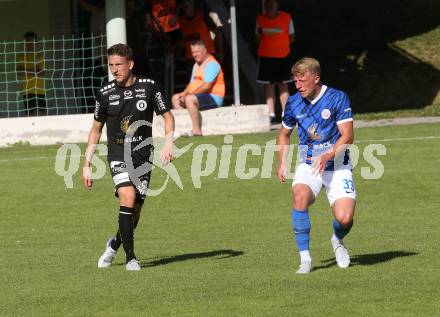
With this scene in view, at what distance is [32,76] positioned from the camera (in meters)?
23.1

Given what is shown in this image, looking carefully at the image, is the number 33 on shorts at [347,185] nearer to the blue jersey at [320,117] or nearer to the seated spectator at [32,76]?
the blue jersey at [320,117]

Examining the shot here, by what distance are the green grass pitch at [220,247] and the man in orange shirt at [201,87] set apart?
131 centimetres

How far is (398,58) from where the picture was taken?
26.8 meters

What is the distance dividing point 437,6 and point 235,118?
10339 millimetres

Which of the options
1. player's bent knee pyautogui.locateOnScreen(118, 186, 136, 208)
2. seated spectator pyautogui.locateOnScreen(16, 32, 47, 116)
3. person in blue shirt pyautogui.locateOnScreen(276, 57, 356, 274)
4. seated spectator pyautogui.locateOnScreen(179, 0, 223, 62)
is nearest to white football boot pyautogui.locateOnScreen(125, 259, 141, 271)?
player's bent knee pyautogui.locateOnScreen(118, 186, 136, 208)

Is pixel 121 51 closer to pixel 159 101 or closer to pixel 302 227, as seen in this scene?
pixel 159 101

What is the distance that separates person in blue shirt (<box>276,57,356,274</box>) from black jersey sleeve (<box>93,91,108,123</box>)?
5.01 feet

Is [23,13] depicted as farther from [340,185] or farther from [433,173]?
[340,185]

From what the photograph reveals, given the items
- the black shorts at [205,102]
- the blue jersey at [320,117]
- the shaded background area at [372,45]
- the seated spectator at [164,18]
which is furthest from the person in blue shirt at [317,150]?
the shaded background area at [372,45]

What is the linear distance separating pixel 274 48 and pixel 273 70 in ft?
1.34

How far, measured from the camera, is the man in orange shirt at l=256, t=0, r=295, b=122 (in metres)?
22.2

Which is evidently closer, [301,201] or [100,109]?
[301,201]

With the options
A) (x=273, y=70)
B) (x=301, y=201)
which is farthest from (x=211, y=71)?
(x=301, y=201)

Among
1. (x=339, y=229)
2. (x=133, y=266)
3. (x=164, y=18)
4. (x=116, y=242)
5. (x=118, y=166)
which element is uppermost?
(x=164, y=18)
